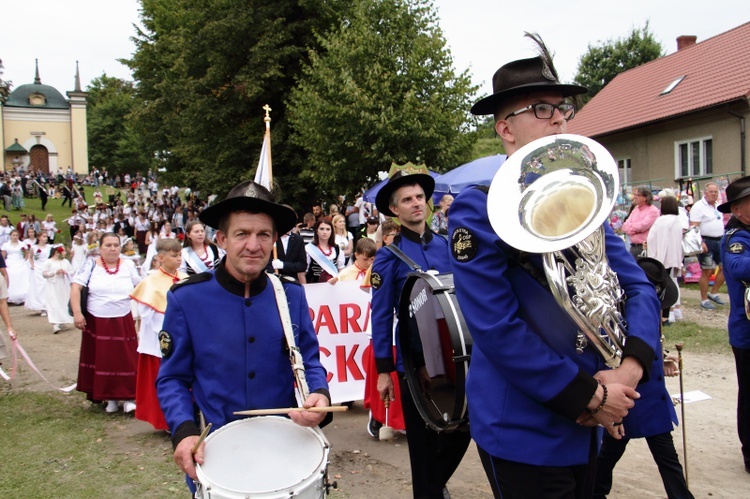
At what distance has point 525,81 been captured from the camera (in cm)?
243

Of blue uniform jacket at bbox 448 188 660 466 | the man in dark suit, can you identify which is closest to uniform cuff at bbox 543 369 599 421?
blue uniform jacket at bbox 448 188 660 466

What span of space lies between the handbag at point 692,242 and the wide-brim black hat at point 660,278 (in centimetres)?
858

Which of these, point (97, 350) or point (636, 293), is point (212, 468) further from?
point (97, 350)

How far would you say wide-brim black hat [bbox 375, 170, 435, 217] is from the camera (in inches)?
184

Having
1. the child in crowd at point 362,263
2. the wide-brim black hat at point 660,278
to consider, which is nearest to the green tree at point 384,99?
the child in crowd at point 362,263

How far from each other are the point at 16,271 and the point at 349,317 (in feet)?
44.0

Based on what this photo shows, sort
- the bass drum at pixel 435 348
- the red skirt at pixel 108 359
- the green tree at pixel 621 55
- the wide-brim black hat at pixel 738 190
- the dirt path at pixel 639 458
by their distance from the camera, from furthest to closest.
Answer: the green tree at pixel 621 55, the red skirt at pixel 108 359, the dirt path at pixel 639 458, the wide-brim black hat at pixel 738 190, the bass drum at pixel 435 348

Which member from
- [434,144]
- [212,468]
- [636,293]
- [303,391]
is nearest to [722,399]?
[636,293]

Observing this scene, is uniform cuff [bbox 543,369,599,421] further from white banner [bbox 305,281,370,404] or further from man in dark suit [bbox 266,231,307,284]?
man in dark suit [bbox 266,231,307,284]

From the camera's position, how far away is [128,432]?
6.85 metres

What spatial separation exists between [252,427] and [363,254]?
5.16 metres

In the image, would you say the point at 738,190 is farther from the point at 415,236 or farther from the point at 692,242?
the point at 692,242

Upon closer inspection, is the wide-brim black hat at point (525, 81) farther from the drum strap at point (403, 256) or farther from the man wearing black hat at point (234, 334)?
the drum strap at point (403, 256)

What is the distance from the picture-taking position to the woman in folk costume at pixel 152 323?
6.65 m
